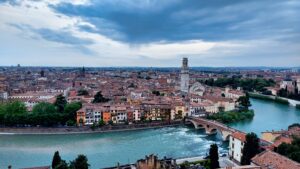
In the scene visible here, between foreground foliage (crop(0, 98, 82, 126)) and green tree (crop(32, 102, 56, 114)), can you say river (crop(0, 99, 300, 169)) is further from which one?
green tree (crop(32, 102, 56, 114))

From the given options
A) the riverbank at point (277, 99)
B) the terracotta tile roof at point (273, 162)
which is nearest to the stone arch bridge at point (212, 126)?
the terracotta tile roof at point (273, 162)

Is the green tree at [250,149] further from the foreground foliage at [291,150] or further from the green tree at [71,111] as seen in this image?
the green tree at [71,111]

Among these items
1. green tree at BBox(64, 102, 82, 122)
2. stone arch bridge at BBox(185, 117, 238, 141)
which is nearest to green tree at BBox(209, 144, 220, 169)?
stone arch bridge at BBox(185, 117, 238, 141)

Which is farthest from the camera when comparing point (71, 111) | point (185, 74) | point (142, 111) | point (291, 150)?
point (185, 74)

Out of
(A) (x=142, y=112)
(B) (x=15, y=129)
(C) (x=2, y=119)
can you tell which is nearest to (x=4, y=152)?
(B) (x=15, y=129)

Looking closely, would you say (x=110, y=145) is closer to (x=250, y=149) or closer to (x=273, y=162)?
(x=250, y=149)

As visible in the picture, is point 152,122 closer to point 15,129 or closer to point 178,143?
point 178,143

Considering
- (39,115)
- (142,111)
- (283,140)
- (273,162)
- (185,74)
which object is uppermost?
(185,74)

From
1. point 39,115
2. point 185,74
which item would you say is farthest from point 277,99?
point 39,115
